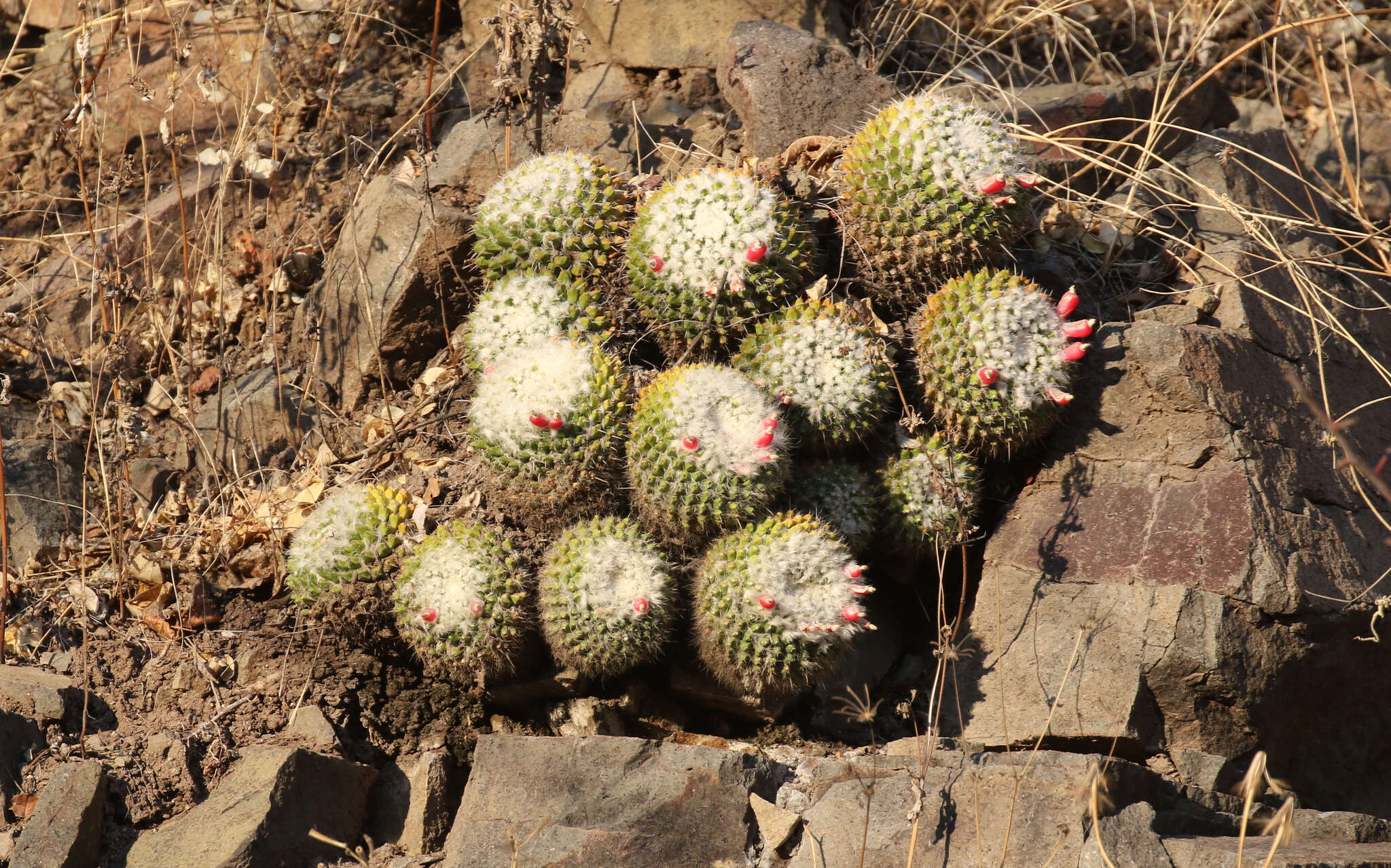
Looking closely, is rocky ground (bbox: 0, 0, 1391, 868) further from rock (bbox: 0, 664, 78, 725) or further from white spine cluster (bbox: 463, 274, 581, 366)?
white spine cluster (bbox: 463, 274, 581, 366)

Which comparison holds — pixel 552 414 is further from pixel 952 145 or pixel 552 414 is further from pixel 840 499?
pixel 952 145

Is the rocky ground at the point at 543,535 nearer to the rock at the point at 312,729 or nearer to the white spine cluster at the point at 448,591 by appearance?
the rock at the point at 312,729

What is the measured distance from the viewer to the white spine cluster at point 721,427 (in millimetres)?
3529

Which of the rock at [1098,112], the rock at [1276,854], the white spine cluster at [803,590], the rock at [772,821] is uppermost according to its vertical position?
the rock at [1098,112]

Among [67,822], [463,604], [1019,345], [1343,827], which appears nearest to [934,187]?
[1019,345]

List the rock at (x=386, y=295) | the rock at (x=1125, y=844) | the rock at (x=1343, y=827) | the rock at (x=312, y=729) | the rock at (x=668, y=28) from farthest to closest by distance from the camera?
the rock at (x=668, y=28), the rock at (x=386, y=295), the rock at (x=312, y=729), the rock at (x=1343, y=827), the rock at (x=1125, y=844)

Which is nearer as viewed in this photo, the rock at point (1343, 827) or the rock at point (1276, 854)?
the rock at point (1276, 854)

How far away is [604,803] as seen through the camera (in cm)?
329

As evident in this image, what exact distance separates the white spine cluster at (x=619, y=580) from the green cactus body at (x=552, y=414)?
0.33 metres

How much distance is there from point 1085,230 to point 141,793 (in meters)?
4.58

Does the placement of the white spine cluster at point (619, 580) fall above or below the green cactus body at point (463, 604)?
above

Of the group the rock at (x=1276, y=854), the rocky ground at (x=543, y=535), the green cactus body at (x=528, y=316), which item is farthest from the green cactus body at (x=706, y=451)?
the rock at (x=1276, y=854)

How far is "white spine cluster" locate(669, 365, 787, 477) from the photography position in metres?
3.53

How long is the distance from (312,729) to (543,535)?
3.47ft
